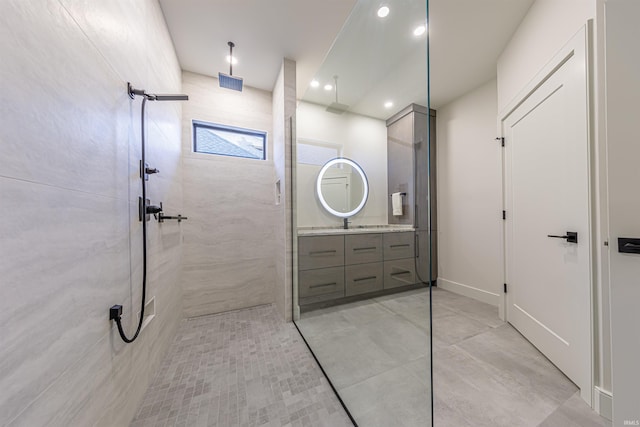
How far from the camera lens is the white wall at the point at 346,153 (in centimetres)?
163

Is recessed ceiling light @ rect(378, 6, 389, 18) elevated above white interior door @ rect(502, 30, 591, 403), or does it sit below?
above

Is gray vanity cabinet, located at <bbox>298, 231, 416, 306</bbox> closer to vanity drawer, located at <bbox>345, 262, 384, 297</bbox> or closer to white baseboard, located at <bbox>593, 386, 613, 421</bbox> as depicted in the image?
vanity drawer, located at <bbox>345, 262, 384, 297</bbox>

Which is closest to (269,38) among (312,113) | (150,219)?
(312,113)

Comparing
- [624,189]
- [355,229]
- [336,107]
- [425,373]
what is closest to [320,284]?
[355,229]

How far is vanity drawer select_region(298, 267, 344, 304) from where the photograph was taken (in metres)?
1.89

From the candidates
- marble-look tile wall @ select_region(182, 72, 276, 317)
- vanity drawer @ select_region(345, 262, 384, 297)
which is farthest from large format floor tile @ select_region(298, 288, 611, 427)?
marble-look tile wall @ select_region(182, 72, 276, 317)

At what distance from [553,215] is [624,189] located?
27.8 inches

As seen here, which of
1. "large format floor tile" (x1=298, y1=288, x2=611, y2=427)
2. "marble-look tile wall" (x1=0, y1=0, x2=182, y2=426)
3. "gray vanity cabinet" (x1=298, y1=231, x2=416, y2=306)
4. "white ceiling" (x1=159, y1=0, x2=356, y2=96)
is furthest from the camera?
"white ceiling" (x1=159, y1=0, x2=356, y2=96)

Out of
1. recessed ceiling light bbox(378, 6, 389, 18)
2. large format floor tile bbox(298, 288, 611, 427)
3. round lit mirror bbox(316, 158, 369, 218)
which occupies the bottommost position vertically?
large format floor tile bbox(298, 288, 611, 427)

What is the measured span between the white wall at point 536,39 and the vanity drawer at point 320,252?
6.86 ft

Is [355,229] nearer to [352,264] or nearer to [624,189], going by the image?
[352,264]

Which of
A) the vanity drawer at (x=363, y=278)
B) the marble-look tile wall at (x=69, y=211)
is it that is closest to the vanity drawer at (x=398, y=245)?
the vanity drawer at (x=363, y=278)

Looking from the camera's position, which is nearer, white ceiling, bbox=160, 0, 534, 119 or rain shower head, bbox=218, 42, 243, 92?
white ceiling, bbox=160, 0, 534, 119

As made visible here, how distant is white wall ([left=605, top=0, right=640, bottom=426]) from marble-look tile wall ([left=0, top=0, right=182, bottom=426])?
214 cm
